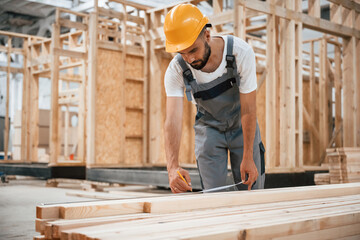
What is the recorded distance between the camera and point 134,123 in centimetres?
1039

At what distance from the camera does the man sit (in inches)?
117

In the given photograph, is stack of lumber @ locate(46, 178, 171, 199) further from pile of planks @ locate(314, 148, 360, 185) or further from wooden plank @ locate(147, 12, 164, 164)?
pile of planks @ locate(314, 148, 360, 185)

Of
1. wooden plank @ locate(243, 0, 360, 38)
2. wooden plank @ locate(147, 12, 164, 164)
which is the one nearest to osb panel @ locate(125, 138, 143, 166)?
wooden plank @ locate(147, 12, 164, 164)

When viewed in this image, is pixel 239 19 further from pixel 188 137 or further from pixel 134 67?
pixel 188 137

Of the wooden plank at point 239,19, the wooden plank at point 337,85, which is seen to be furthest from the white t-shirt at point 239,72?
the wooden plank at point 337,85

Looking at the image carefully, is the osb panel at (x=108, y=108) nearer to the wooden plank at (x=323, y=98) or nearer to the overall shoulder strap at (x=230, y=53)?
the wooden plank at (x=323, y=98)

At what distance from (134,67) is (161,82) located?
2.29ft

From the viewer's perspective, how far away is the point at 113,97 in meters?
10.0

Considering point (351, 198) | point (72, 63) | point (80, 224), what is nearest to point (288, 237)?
point (80, 224)

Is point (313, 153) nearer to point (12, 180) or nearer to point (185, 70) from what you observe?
point (12, 180)

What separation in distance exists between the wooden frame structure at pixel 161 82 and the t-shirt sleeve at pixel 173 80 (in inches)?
151

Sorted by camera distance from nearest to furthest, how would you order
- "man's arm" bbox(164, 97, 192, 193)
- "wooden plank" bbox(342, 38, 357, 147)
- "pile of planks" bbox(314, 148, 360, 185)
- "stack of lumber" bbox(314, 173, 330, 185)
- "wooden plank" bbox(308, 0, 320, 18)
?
"man's arm" bbox(164, 97, 192, 193) < "pile of planks" bbox(314, 148, 360, 185) < "stack of lumber" bbox(314, 173, 330, 185) < "wooden plank" bbox(308, 0, 320, 18) < "wooden plank" bbox(342, 38, 357, 147)

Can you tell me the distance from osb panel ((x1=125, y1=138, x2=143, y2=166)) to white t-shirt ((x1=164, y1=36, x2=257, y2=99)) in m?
7.15

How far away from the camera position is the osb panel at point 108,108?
9797mm
